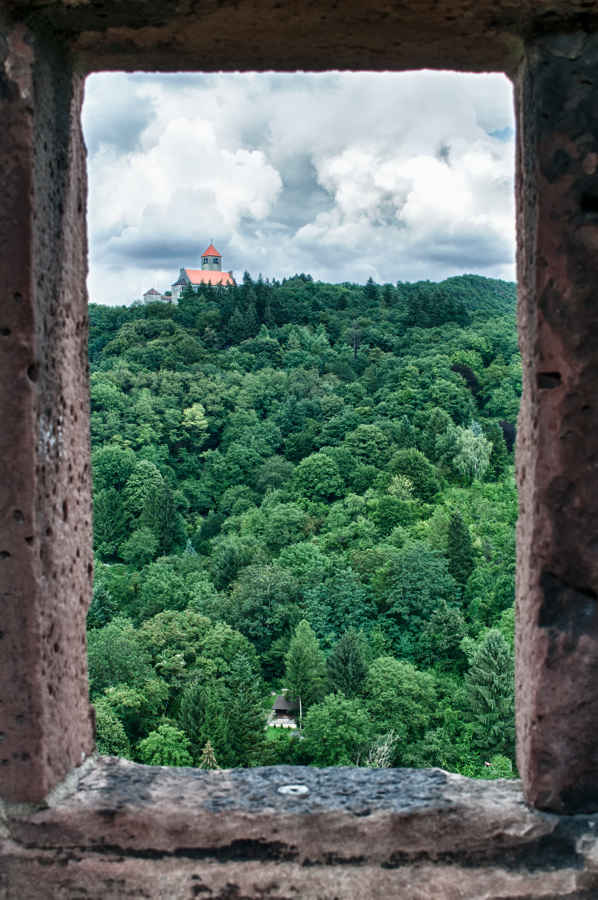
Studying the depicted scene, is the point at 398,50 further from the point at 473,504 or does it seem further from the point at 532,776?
the point at 473,504

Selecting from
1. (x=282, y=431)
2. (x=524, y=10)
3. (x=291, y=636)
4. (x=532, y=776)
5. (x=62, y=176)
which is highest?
(x=282, y=431)

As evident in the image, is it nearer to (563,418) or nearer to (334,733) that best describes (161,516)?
(334,733)

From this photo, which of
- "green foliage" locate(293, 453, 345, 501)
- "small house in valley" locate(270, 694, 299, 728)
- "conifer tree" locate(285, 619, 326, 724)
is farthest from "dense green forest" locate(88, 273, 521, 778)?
"small house in valley" locate(270, 694, 299, 728)

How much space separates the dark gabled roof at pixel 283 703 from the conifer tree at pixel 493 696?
6992 millimetres

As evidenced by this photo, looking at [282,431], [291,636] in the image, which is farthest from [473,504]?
[282,431]

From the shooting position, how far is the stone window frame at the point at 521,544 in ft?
6.17

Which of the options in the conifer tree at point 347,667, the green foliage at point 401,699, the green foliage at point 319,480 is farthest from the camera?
the green foliage at point 319,480

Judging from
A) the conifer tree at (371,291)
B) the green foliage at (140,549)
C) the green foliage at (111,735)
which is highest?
the conifer tree at (371,291)

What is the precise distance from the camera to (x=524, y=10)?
1.91m

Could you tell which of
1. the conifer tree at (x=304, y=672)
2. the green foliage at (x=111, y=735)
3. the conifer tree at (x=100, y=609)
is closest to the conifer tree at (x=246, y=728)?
the conifer tree at (x=304, y=672)

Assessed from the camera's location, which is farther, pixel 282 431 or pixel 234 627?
pixel 282 431

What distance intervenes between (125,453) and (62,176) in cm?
5048

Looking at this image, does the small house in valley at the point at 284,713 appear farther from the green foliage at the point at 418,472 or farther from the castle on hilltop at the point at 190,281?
the castle on hilltop at the point at 190,281

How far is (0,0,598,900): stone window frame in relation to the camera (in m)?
1.88
